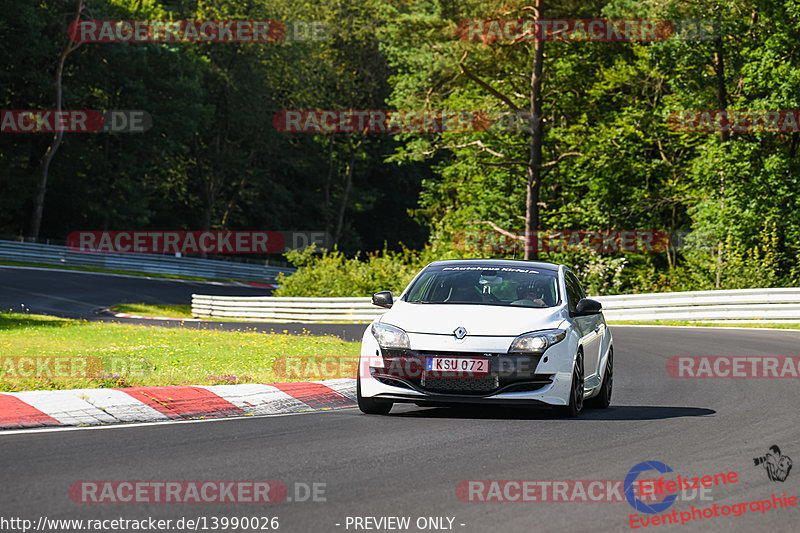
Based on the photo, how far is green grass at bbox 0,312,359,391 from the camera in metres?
12.3

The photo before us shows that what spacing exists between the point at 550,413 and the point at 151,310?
30.1 meters

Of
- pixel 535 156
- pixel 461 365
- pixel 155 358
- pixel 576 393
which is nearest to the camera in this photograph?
pixel 461 365

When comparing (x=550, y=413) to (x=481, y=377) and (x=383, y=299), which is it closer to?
(x=481, y=377)

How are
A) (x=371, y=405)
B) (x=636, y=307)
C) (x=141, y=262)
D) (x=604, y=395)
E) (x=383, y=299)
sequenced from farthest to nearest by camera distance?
(x=141, y=262)
(x=636, y=307)
(x=604, y=395)
(x=383, y=299)
(x=371, y=405)

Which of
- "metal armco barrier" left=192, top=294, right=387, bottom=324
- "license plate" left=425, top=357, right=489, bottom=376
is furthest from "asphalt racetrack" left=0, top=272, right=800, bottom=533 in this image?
"metal armco barrier" left=192, top=294, right=387, bottom=324

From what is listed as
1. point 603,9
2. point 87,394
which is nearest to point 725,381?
point 87,394

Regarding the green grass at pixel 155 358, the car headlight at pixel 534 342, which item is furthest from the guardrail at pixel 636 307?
the car headlight at pixel 534 342

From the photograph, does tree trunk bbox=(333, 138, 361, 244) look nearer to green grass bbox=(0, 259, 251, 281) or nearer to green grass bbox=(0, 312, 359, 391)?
green grass bbox=(0, 259, 251, 281)

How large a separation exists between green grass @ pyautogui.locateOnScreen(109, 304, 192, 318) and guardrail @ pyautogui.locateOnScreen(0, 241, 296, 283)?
17222 millimetres

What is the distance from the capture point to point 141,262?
59.9 metres

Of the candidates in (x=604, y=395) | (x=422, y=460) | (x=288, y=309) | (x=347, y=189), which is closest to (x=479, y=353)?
(x=422, y=460)

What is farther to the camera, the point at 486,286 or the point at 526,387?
the point at 486,286

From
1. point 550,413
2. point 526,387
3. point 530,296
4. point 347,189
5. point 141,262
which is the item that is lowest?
point 141,262

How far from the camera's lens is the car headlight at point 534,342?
1011 cm
